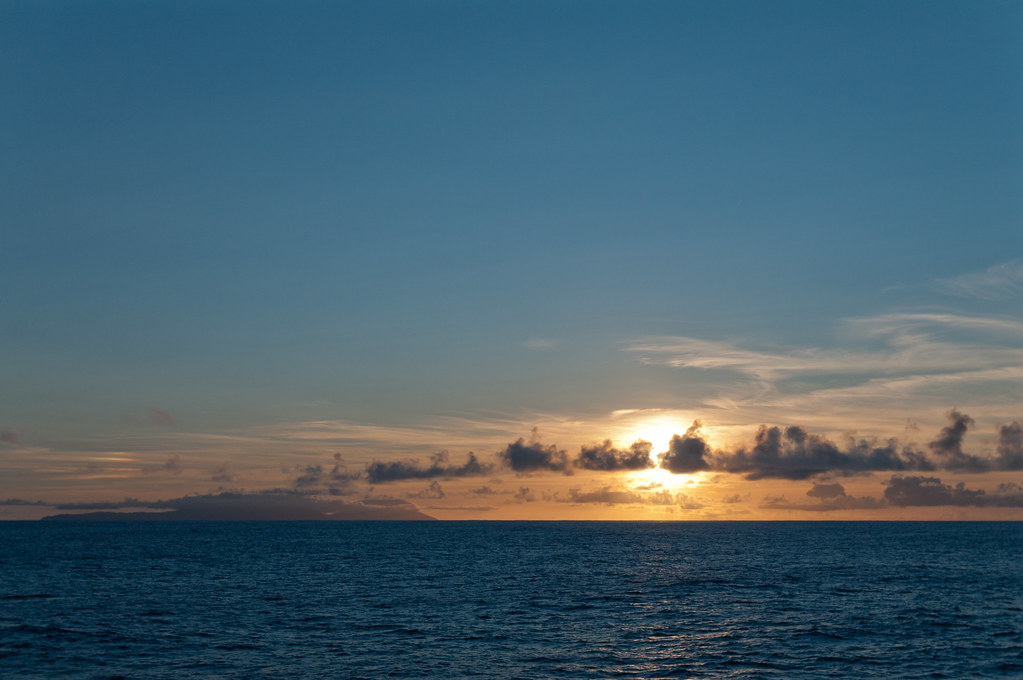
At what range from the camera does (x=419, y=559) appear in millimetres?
151625

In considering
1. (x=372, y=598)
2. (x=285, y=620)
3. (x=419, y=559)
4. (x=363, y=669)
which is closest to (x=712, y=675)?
(x=363, y=669)

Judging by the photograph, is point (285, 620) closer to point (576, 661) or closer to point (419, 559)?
point (576, 661)

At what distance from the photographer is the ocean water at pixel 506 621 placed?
52469 millimetres

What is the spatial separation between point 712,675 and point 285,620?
4053 cm

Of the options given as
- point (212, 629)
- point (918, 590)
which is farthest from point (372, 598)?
point (918, 590)

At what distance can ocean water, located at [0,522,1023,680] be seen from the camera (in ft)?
172

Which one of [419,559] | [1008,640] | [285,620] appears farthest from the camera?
[419,559]

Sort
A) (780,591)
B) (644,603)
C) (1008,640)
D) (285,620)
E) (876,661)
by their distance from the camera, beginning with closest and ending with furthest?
(876,661), (1008,640), (285,620), (644,603), (780,591)

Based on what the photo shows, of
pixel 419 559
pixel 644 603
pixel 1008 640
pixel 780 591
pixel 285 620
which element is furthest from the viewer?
pixel 419 559

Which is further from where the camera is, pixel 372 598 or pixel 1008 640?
pixel 372 598

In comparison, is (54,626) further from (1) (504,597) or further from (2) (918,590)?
(2) (918,590)

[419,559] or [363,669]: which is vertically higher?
[363,669]

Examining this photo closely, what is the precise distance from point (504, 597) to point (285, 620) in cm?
2780

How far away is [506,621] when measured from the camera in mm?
70375
